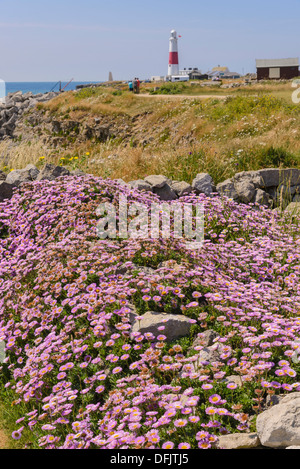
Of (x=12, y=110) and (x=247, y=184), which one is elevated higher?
(x=12, y=110)

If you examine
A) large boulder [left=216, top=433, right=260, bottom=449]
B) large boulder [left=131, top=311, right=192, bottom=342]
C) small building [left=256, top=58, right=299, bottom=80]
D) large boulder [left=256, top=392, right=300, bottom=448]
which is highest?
small building [left=256, top=58, right=299, bottom=80]

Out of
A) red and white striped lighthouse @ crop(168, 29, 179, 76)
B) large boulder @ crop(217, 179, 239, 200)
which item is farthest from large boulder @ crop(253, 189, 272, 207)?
red and white striped lighthouse @ crop(168, 29, 179, 76)

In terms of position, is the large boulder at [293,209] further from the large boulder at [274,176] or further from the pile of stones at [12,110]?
the pile of stones at [12,110]

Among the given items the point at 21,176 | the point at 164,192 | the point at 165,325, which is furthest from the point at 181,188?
the point at 165,325

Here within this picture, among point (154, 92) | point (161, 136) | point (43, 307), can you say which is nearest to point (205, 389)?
point (43, 307)

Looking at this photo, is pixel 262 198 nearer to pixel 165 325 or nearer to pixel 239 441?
pixel 165 325

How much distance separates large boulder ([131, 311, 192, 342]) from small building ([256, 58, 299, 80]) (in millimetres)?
59515

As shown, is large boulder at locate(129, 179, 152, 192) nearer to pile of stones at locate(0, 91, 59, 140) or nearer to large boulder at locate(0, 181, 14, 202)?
large boulder at locate(0, 181, 14, 202)

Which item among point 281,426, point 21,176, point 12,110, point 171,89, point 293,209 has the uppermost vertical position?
point 171,89

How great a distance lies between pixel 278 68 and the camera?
188 feet

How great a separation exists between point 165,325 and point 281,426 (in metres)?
1.54

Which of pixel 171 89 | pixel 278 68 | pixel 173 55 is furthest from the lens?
pixel 173 55

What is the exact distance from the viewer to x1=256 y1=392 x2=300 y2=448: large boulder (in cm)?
270
